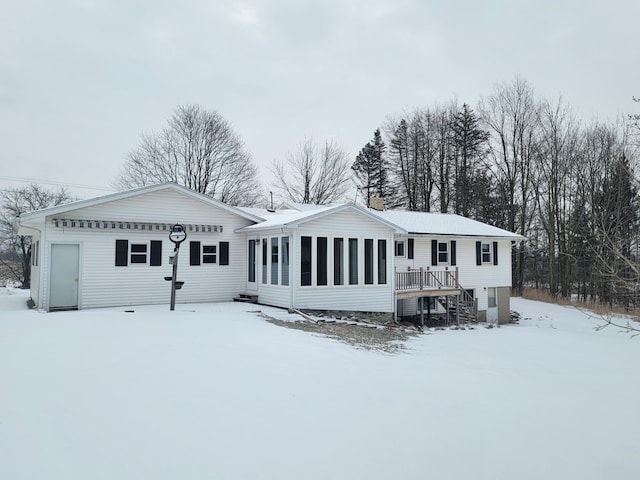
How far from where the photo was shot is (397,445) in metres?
4.37

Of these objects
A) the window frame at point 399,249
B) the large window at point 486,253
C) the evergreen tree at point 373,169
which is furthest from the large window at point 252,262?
the evergreen tree at point 373,169

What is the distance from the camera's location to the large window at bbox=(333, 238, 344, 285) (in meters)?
16.1

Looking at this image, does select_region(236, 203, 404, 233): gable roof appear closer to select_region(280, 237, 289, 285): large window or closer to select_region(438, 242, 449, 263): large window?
select_region(280, 237, 289, 285): large window

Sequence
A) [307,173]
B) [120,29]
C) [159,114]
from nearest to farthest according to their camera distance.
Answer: [120,29], [159,114], [307,173]

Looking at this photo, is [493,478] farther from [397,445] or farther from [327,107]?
[327,107]

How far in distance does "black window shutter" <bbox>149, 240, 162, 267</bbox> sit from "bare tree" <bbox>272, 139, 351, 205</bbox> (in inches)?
942

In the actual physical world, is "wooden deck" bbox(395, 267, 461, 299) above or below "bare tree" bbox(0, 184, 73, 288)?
below

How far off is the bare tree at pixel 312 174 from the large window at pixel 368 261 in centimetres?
2250

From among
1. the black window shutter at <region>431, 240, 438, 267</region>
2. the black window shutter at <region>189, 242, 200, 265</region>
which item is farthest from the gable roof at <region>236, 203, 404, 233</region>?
the black window shutter at <region>431, 240, 438, 267</region>

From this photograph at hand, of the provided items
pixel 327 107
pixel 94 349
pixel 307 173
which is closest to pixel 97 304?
pixel 94 349

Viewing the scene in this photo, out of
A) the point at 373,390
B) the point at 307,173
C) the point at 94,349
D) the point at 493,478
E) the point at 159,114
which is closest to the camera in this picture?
the point at 493,478

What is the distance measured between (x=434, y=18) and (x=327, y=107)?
16.1 meters

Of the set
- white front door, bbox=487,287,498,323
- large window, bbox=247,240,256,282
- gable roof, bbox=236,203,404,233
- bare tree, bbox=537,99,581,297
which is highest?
bare tree, bbox=537,99,581,297

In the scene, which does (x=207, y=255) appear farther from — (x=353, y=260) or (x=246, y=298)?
(x=353, y=260)
